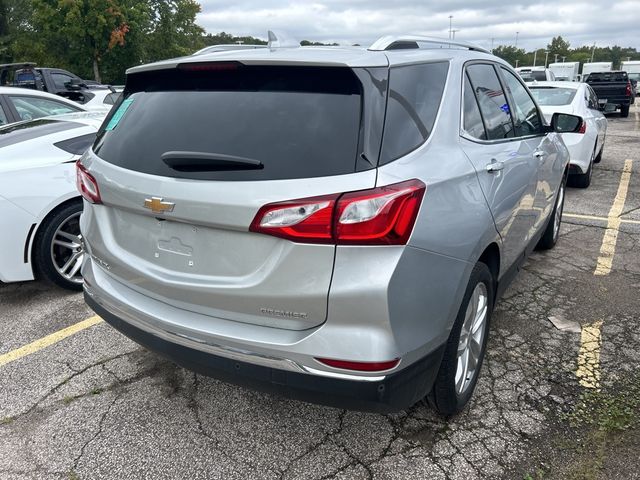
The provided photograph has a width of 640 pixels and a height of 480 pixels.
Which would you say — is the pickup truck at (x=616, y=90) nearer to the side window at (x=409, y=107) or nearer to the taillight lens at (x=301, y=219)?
the side window at (x=409, y=107)

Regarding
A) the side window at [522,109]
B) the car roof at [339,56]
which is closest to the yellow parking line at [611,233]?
the side window at [522,109]

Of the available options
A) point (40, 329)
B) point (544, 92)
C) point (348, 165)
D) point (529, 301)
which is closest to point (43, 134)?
point (40, 329)

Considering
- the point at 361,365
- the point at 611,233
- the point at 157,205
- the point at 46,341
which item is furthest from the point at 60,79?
the point at 361,365

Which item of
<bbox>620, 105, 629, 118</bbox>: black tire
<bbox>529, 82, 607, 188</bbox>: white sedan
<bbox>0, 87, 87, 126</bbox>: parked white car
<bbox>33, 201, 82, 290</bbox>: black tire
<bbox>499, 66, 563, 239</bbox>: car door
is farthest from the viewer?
<bbox>620, 105, 629, 118</bbox>: black tire

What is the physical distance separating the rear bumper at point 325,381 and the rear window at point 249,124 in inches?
29.2

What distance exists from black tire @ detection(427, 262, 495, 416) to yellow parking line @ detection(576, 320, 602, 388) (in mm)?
735

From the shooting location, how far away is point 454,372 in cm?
250

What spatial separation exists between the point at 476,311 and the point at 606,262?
286cm

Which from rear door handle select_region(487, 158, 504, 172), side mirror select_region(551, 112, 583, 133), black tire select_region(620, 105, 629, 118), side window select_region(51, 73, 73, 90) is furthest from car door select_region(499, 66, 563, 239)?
black tire select_region(620, 105, 629, 118)

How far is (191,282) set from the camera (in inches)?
87.0

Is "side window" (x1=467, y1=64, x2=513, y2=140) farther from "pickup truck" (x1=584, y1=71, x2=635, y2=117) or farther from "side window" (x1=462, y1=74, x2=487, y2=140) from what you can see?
"pickup truck" (x1=584, y1=71, x2=635, y2=117)

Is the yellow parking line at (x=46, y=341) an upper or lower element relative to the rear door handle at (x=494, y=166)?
lower

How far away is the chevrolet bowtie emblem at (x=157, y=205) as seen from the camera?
7.11 ft

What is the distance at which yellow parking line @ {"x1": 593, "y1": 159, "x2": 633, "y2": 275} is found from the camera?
487 centimetres
